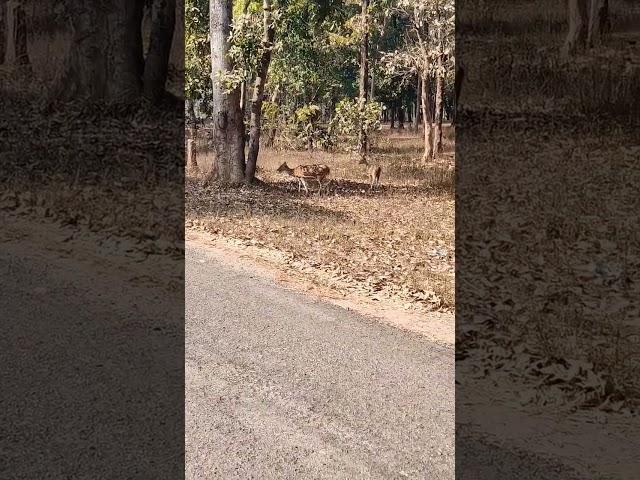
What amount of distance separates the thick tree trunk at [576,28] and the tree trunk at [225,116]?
6.77 metres

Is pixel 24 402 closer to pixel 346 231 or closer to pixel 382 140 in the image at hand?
pixel 346 231

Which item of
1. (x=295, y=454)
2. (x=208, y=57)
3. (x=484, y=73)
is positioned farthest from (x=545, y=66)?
(x=295, y=454)

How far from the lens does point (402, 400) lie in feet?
17.2

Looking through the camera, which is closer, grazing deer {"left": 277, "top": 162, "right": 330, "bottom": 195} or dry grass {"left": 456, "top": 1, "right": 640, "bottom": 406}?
dry grass {"left": 456, "top": 1, "right": 640, "bottom": 406}

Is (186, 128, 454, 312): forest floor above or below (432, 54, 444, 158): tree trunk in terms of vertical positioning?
below

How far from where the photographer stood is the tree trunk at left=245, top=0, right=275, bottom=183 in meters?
15.9

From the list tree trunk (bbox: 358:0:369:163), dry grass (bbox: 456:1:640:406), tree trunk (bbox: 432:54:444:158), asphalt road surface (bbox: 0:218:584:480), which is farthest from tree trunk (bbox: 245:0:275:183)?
asphalt road surface (bbox: 0:218:584:480)

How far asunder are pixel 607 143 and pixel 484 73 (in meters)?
6.76

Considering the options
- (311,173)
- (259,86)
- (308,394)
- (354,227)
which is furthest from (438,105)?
(308,394)

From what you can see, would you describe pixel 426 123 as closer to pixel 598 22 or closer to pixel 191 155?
pixel 598 22

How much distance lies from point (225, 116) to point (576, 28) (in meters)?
7.44

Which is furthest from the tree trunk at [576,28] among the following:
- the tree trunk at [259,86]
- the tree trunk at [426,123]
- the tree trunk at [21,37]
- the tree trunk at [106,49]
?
the tree trunk at [21,37]

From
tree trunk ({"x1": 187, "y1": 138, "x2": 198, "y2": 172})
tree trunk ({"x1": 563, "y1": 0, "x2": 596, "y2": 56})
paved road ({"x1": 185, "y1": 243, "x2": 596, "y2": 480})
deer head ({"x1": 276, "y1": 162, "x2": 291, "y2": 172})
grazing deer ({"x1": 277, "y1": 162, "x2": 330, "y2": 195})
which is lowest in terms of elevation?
paved road ({"x1": 185, "y1": 243, "x2": 596, "y2": 480})

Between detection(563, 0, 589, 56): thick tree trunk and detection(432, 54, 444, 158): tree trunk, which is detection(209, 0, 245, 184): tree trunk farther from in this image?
detection(432, 54, 444, 158): tree trunk
